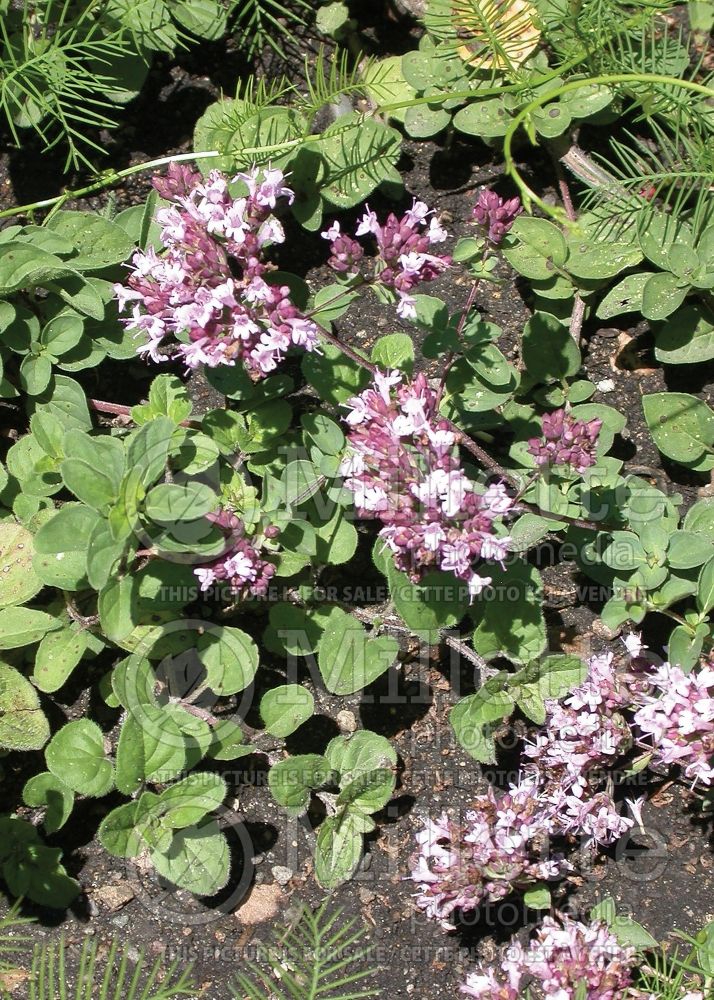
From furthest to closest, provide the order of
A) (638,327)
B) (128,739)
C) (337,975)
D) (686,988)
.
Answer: (638,327)
(337,975)
(686,988)
(128,739)

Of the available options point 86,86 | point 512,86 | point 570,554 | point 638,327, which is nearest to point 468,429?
point 570,554

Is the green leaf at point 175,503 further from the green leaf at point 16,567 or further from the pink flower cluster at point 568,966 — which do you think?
the pink flower cluster at point 568,966

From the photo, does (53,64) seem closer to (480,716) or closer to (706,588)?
(480,716)

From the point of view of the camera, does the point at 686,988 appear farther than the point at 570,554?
No

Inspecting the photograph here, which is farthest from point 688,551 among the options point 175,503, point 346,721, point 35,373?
point 35,373

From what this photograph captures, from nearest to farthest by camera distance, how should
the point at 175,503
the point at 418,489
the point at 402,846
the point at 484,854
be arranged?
1. the point at 418,489
2. the point at 175,503
3. the point at 484,854
4. the point at 402,846

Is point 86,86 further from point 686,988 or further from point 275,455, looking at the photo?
point 686,988

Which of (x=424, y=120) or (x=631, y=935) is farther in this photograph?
(x=424, y=120)

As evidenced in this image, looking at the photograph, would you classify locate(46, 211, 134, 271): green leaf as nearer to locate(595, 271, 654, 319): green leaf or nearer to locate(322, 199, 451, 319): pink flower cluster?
locate(322, 199, 451, 319): pink flower cluster
